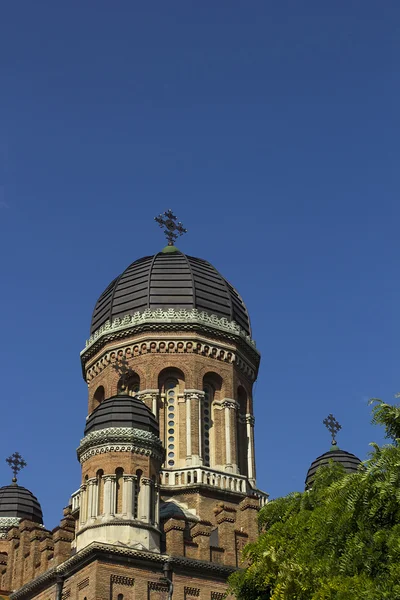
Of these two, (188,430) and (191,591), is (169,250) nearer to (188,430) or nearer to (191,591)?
(188,430)

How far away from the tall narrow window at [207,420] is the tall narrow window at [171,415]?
1259 mm

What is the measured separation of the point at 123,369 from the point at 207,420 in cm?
433

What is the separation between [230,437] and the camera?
42.1 meters

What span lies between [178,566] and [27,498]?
13.0 meters

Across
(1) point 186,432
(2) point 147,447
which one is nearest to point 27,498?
(1) point 186,432

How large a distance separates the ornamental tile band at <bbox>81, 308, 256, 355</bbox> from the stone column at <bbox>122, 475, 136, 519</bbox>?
10.5 m

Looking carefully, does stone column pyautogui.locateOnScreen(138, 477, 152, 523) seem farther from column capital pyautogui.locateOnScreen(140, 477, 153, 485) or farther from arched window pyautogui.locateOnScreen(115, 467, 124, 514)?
arched window pyautogui.locateOnScreen(115, 467, 124, 514)

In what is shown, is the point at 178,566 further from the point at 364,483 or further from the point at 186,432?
the point at 364,483

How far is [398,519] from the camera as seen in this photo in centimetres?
2181

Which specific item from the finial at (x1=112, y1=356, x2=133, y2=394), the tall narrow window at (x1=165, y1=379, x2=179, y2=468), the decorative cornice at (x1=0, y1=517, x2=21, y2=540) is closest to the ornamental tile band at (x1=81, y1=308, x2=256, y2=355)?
the finial at (x1=112, y1=356, x2=133, y2=394)

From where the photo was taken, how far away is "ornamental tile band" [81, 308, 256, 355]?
43812mm

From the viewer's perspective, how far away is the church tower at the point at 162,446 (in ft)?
110

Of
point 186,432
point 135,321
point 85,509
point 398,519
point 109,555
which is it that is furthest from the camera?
point 135,321

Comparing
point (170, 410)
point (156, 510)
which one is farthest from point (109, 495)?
point (170, 410)
